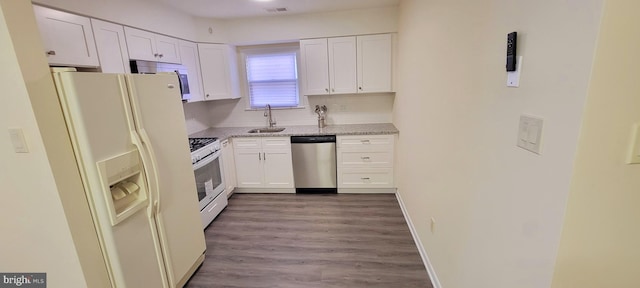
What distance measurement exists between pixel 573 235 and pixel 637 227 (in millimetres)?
190

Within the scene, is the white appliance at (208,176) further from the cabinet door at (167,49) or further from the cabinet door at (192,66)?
the cabinet door at (167,49)

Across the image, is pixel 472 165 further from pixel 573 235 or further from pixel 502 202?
pixel 573 235

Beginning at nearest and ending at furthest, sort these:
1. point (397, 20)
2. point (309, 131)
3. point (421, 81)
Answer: point (421, 81) < point (397, 20) < point (309, 131)

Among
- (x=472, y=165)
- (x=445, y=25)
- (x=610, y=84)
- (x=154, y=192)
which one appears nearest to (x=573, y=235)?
(x=610, y=84)

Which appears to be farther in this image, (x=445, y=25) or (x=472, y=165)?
(x=445, y=25)

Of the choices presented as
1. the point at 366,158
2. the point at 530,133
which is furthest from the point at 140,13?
the point at 530,133

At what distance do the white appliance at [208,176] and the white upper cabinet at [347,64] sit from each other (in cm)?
157

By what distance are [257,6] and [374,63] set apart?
1.62 metres

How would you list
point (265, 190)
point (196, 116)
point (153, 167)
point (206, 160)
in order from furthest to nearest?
point (196, 116) < point (265, 190) < point (206, 160) < point (153, 167)

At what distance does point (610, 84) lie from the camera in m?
0.67

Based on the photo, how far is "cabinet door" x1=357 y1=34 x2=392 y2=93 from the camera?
342cm

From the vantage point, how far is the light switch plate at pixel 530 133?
2.74 ft

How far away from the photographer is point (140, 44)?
8.44ft

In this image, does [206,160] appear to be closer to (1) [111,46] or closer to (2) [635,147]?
(1) [111,46]
